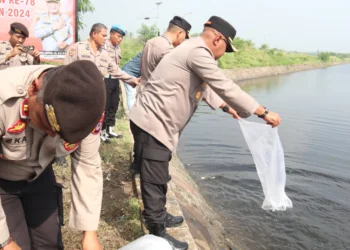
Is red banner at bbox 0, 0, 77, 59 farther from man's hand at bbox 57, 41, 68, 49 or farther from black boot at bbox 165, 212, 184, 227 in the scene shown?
black boot at bbox 165, 212, 184, 227

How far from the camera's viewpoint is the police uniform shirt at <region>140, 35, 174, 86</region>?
11.9 feet

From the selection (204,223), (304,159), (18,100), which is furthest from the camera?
(304,159)

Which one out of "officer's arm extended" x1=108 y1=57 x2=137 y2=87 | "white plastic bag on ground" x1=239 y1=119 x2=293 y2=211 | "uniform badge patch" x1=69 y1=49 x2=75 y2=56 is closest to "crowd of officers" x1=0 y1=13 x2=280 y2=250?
"white plastic bag on ground" x1=239 y1=119 x2=293 y2=211

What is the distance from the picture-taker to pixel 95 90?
1124 millimetres

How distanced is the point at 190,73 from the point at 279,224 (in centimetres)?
316

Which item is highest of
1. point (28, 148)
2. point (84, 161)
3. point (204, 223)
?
point (28, 148)

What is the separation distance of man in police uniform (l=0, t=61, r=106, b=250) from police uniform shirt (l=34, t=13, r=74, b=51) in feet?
14.0

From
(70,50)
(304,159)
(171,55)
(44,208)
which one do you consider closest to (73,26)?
(70,50)

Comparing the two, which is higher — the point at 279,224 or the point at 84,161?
the point at 84,161

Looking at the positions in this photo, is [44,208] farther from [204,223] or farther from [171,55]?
[204,223]

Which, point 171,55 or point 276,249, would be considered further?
point 276,249

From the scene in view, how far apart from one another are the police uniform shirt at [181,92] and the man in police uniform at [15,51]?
2.70 meters

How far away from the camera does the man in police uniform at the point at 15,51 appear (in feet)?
14.4

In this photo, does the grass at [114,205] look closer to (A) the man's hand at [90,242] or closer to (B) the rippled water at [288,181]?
(A) the man's hand at [90,242]
